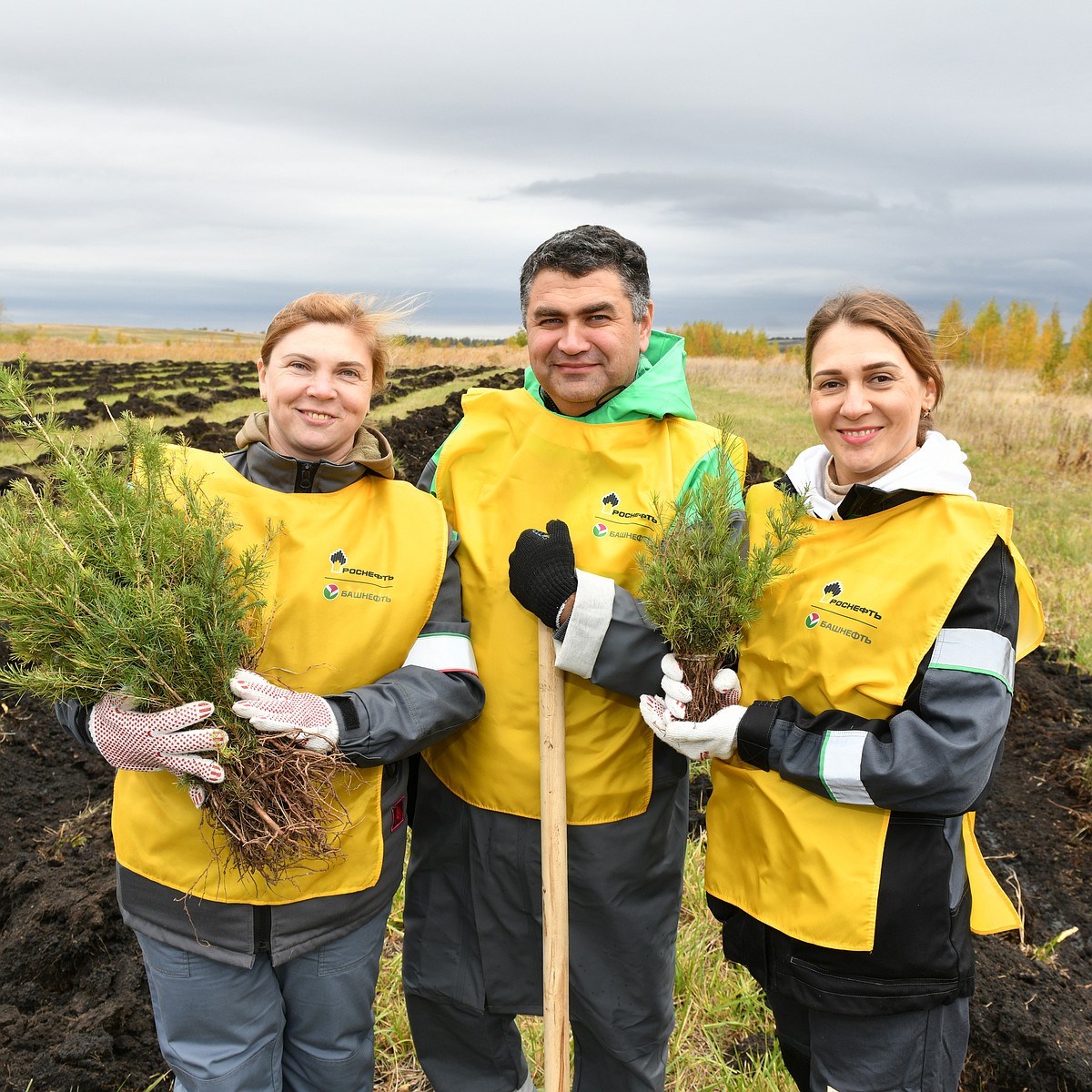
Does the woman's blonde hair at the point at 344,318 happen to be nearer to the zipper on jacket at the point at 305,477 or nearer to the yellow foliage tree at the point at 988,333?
the zipper on jacket at the point at 305,477

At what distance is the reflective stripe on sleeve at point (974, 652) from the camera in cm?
171

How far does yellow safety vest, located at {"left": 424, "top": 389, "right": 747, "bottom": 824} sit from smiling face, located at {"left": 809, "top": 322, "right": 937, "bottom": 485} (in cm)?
34

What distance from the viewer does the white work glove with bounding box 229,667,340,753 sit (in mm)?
1759

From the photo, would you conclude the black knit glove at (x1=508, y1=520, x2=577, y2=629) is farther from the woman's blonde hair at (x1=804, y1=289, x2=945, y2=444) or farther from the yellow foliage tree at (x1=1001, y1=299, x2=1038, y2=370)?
the yellow foliage tree at (x1=1001, y1=299, x2=1038, y2=370)

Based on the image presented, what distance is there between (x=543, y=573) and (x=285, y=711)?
0.62 metres

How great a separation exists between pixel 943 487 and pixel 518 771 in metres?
1.18

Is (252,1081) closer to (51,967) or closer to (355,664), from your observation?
(355,664)

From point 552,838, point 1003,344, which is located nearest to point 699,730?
point 552,838

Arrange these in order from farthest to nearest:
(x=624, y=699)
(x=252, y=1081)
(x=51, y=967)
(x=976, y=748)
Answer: (x=51, y=967) < (x=624, y=699) < (x=252, y=1081) < (x=976, y=748)

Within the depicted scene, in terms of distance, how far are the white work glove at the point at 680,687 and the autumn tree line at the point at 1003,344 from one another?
91cm

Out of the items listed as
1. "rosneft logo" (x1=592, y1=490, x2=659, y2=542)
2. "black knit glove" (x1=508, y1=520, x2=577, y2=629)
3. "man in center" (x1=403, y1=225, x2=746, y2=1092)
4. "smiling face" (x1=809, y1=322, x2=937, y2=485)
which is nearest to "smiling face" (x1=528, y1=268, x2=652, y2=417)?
"man in center" (x1=403, y1=225, x2=746, y2=1092)

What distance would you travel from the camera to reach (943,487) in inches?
70.5

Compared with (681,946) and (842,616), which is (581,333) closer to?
(842,616)

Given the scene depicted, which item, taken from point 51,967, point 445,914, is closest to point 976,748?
point 445,914
